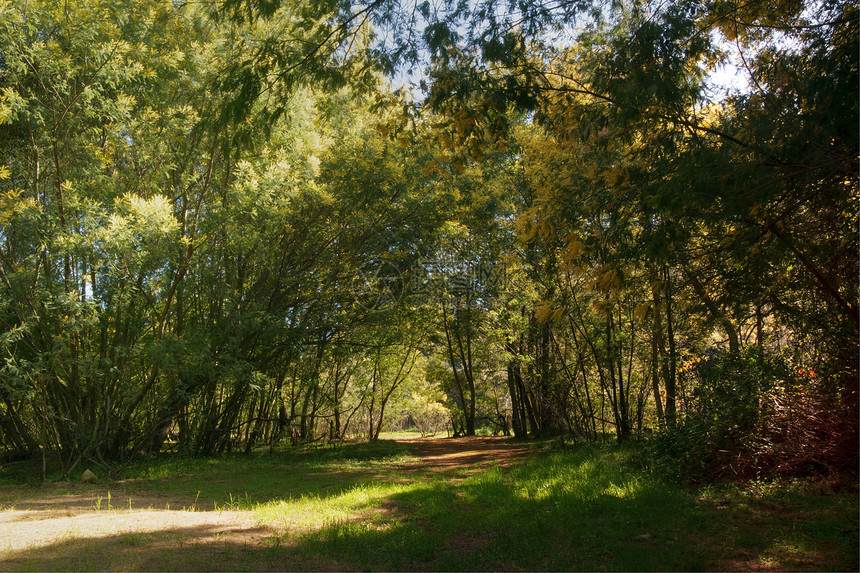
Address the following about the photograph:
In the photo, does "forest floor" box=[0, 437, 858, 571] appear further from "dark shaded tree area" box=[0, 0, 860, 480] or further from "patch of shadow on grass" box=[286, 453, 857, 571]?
"dark shaded tree area" box=[0, 0, 860, 480]

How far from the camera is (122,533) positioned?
4.49 meters

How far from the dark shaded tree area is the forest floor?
0.96m

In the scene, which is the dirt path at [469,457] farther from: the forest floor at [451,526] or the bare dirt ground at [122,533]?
the bare dirt ground at [122,533]

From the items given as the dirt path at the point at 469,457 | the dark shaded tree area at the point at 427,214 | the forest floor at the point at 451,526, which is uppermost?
the dark shaded tree area at the point at 427,214

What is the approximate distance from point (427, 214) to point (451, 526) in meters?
7.07

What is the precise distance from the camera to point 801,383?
549cm

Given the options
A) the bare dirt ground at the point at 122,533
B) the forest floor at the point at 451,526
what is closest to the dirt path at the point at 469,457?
the forest floor at the point at 451,526

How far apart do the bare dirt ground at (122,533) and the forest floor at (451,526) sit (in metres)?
0.02

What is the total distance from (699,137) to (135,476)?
366 inches

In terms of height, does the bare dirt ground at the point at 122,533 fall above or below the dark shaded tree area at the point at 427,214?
below

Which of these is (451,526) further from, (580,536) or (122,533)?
(122,533)

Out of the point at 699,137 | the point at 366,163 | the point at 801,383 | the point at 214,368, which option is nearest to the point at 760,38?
the point at 699,137

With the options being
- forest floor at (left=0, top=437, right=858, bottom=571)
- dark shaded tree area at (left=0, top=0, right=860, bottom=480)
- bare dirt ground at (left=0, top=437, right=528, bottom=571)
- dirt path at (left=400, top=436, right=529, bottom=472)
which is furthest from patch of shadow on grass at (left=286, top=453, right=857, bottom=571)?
dirt path at (left=400, top=436, right=529, bottom=472)

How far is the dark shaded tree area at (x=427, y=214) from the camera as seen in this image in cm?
443
